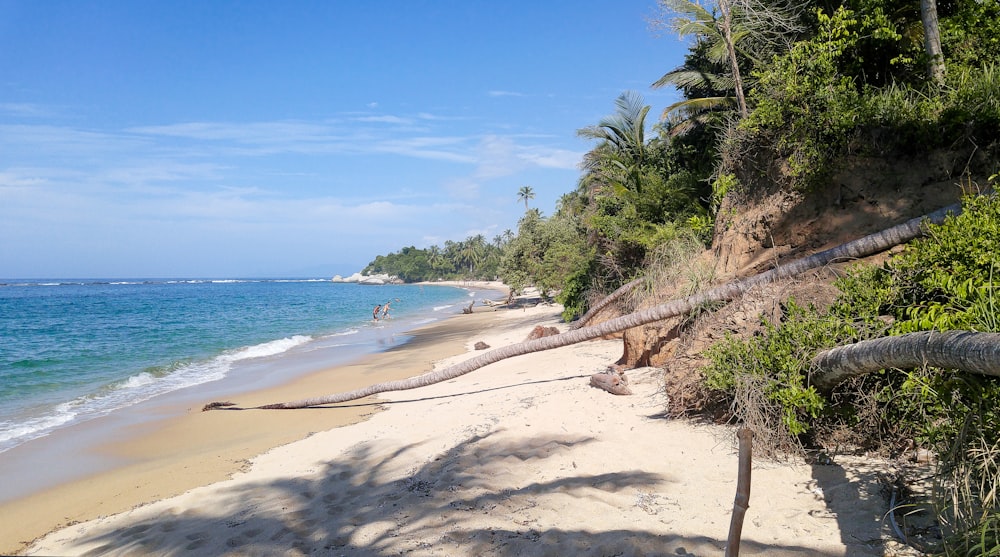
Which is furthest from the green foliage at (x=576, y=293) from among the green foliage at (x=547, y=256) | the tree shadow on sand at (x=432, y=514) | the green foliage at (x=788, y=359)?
the green foliage at (x=788, y=359)

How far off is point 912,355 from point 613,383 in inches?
166

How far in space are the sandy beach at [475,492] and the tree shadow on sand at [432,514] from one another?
18 mm

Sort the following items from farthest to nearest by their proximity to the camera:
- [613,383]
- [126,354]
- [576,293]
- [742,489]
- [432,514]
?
[126,354], [576,293], [613,383], [432,514], [742,489]

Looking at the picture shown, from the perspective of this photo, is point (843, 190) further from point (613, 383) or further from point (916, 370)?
point (916, 370)

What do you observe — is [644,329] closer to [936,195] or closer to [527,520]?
[936,195]

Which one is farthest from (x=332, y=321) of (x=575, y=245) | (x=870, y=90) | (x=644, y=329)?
(x=870, y=90)

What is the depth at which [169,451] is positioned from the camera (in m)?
8.32

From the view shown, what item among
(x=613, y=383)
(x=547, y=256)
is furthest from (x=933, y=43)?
(x=547, y=256)

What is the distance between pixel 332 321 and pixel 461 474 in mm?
30312

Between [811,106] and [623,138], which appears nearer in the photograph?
[811,106]

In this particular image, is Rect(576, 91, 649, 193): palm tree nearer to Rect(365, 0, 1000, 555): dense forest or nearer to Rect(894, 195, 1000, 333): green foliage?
Rect(365, 0, 1000, 555): dense forest

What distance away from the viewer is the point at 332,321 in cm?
3384

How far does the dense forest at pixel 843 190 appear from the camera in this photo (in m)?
3.29

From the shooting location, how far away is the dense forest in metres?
3.29
